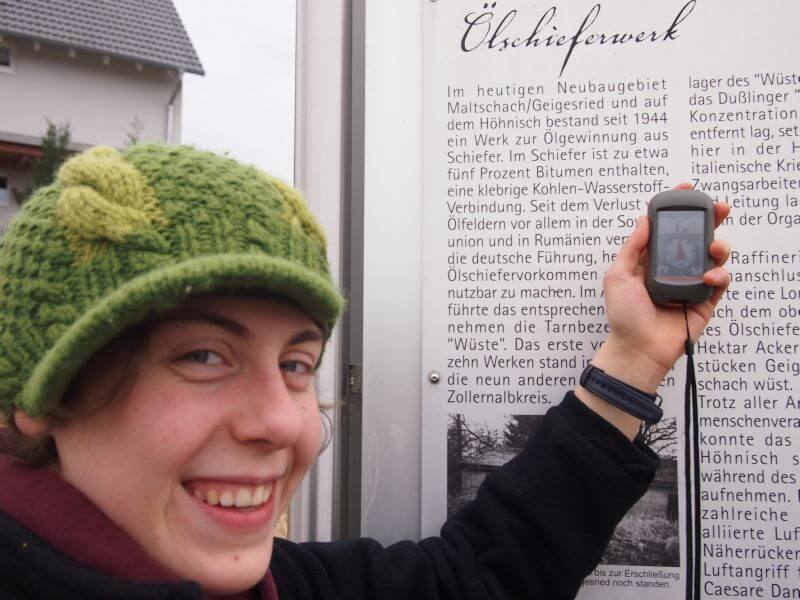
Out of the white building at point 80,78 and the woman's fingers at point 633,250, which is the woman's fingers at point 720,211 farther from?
the white building at point 80,78

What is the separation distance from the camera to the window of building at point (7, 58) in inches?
567

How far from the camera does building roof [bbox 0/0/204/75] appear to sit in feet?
47.2

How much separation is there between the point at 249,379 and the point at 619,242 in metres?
0.71

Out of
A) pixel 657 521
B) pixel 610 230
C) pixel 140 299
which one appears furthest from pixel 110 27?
pixel 657 521

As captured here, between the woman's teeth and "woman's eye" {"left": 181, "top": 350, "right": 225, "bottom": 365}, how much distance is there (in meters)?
0.17

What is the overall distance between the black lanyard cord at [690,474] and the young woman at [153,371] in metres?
0.63

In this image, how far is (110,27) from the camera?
15.5 metres

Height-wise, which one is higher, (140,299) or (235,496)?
(140,299)

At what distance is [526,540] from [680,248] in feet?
1.86

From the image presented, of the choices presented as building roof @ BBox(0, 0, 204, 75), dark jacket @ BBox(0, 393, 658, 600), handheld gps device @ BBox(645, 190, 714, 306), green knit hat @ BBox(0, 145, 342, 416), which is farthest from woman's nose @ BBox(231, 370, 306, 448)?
building roof @ BBox(0, 0, 204, 75)

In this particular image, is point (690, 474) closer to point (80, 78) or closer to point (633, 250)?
point (633, 250)

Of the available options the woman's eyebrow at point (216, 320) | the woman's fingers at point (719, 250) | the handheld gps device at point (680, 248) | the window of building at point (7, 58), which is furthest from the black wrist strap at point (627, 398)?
the window of building at point (7, 58)

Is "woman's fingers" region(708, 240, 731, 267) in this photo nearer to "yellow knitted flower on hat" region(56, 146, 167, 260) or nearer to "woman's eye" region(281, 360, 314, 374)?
"woman's eye" region(281, 360, 314, 374)

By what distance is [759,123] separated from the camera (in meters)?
1.14
